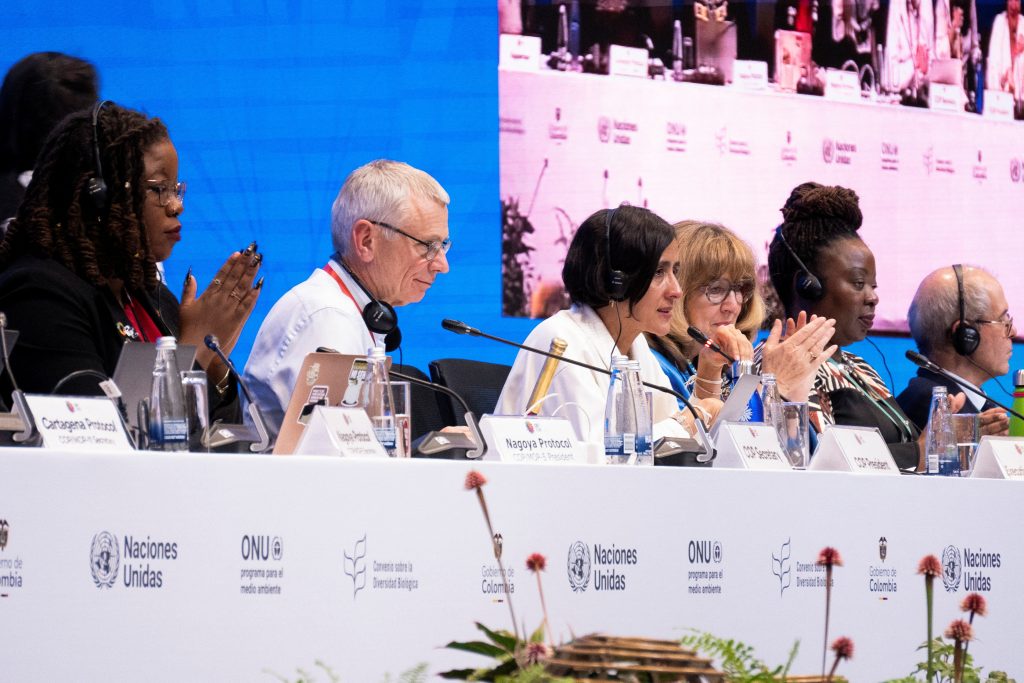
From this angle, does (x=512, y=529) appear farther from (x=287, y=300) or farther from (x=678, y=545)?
(x=287, y=300)

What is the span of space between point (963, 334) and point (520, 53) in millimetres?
1505

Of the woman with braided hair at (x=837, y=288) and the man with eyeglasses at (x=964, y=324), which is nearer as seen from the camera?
the woman with braided hair at (x=837, y=288)

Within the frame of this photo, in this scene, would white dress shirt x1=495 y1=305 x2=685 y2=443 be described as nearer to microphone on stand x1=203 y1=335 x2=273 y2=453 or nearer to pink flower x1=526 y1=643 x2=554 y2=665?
microphone on stand x1=203 y1=335 x2=273 y2=453

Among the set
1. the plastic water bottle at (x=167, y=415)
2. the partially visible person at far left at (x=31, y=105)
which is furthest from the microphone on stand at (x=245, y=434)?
the partially visible person at far left at (x=31, y=105)

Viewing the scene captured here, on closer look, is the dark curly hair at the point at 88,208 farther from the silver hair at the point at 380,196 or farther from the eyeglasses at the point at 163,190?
the silver hair at the point at 380,196

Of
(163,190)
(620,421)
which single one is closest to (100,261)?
(163,190)

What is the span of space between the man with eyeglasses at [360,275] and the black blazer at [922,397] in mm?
1493

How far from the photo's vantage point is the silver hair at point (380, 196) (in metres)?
3.31

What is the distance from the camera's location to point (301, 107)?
409 centimetres

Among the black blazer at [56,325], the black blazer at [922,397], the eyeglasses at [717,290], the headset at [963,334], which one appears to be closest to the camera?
the black blazer at [56,325]

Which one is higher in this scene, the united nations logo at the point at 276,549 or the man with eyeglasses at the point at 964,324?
the united nations logo at the point at 276,549

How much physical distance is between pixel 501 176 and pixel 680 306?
2.36 ft

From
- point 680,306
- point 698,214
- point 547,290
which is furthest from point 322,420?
point 698,214

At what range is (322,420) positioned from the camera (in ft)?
6.59
